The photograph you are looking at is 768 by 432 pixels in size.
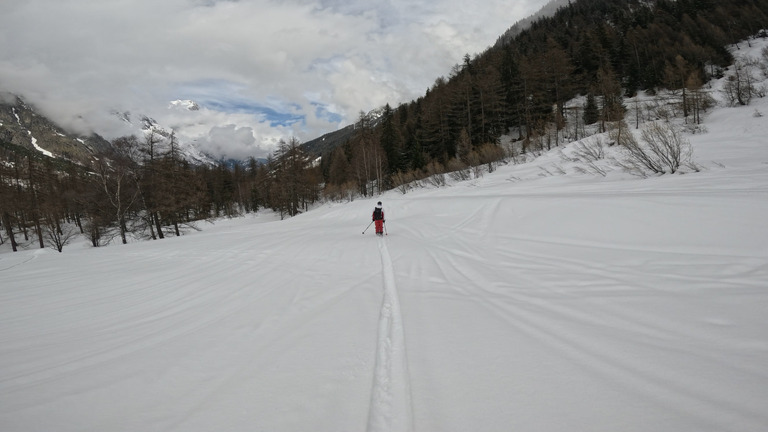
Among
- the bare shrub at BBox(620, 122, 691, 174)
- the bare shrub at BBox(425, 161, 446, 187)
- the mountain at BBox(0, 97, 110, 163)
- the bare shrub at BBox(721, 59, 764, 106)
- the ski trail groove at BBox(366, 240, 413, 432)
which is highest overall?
the mountain at BBox(0, 97, 110, 163)

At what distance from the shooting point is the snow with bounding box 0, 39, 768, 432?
2.24m

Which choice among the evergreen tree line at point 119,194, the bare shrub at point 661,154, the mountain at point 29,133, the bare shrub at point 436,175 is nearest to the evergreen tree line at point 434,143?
the evergreen tree line at point 119,194

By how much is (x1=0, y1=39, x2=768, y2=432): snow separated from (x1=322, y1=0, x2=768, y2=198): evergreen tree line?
28.2m

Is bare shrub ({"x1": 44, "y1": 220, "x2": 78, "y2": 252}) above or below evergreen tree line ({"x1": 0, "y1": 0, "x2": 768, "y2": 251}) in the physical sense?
below

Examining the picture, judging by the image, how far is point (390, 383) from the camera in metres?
2.65

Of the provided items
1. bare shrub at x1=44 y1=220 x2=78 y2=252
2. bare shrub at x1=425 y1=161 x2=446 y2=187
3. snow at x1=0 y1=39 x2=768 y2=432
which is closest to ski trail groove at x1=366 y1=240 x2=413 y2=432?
snow at x1=0 y1=39 x2=768 y2=432

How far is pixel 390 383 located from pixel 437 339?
3.09 ft

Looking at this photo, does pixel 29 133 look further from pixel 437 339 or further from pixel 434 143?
pixel 437 339

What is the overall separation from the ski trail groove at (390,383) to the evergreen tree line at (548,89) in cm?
3111

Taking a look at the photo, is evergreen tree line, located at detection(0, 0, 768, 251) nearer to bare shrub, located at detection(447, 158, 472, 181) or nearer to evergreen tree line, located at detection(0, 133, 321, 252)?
evergreen tree line, located at detection(0, 133, 321, 252)

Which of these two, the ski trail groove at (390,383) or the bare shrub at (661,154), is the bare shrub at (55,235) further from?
the bare shrub at (661,154)

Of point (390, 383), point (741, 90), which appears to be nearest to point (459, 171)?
point (390, 383)

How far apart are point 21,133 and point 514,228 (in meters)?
280

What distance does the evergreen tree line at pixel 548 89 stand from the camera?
39062 millimetres
